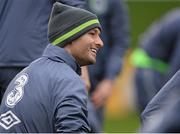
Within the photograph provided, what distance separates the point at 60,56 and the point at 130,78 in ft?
33.6

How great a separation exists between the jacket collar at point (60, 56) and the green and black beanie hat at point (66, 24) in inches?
2.3

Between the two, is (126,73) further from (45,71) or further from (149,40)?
(45,71)

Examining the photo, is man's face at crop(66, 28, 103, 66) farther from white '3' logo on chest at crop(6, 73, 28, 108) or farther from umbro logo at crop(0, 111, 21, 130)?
umbro logo at crop(0, 111, 21, 130)

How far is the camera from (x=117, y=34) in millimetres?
10578

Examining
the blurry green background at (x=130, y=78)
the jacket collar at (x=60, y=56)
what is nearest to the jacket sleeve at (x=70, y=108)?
the jacket collar at (x=60, y=56)

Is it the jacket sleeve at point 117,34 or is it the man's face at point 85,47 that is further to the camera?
the jacket sleeve at point 117,34

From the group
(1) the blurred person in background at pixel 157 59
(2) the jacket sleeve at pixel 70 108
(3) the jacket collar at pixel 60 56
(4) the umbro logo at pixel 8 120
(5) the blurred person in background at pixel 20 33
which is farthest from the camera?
(1) the blurred person in background at pixel 157 59

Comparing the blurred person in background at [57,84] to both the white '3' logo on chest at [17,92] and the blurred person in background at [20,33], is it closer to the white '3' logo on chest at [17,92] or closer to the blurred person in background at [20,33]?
the white '3' logo on chest at [17,92]

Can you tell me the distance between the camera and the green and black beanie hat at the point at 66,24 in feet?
22.5

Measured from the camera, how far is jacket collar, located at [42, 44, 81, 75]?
266 inches

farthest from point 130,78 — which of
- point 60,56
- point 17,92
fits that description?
point 17,92

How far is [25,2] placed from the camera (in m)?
7.27

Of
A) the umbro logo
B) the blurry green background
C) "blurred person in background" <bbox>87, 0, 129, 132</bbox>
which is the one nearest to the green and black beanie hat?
the umbro logo

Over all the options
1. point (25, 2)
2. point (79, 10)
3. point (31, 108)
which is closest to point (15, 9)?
point (25, 2)
